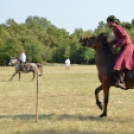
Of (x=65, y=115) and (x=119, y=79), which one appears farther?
(x=65, y=115)

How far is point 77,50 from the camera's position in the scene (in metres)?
96.4

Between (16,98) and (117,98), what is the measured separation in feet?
14.6

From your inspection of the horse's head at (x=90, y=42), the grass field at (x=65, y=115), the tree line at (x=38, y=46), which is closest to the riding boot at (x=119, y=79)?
the grass field at (x=65, y=115)

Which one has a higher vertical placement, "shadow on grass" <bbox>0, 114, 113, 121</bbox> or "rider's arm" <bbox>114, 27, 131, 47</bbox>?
"rider's arm" <bbox>114, 27, 131, 47</bbox>

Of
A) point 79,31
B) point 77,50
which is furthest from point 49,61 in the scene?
point 79,31

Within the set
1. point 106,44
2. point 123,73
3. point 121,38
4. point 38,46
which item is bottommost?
point 123,73

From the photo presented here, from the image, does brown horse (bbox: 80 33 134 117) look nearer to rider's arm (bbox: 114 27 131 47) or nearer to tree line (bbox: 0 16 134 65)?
rider's arm (bbox: 114 27 131 47)

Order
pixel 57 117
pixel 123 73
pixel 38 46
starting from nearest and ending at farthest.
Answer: pixel 123 73 < pixel 57 117 < pixel 38 46

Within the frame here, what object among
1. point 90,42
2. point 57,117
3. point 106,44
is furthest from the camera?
point 90,42

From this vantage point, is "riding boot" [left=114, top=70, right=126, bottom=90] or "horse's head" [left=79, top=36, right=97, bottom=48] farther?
"horse's head" [left=79, top=36, right=97, bottom=48]

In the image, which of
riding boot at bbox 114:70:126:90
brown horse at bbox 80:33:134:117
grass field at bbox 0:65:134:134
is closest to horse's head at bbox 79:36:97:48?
brown horse at bbox 80:33:134:117

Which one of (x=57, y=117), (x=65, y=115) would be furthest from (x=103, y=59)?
(x=57, y=117)

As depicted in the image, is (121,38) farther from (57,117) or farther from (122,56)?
(57,117)

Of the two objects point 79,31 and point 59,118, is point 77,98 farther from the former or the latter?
point 79,31
